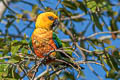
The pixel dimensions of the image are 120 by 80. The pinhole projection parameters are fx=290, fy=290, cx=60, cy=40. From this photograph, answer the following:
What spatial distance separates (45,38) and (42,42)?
3.3 inches

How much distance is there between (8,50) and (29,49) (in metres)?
0.30

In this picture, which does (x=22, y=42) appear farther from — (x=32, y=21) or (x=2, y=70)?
(x=32, y=21)

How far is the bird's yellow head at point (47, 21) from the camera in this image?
3803 millimetres

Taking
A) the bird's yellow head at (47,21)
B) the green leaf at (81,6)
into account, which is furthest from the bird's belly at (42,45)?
the green leaf at (81,6)

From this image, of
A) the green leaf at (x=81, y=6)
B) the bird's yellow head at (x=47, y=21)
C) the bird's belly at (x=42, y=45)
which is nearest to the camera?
the bird's belly at (x=42, y=45)

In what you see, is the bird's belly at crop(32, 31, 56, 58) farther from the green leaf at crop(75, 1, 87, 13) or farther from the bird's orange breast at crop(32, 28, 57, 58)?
the green leaf at crop(75, 1, 87, 13)

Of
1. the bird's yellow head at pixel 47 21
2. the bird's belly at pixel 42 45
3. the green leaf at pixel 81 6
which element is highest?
the green leaf at pixel 81 6

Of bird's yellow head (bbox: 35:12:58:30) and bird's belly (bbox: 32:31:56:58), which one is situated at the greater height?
bird's yellow head (bbox: 35:12:58:30)

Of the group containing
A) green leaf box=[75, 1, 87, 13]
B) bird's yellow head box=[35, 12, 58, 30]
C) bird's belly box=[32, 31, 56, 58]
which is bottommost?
bird's belly box=[32, 31, 56, 58]

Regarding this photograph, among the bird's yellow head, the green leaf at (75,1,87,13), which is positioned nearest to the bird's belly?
the bird's yellow head

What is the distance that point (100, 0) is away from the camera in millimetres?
3861

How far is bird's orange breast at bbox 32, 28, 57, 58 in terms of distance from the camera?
3.44m

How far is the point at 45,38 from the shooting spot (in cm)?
351

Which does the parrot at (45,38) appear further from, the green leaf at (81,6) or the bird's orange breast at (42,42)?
the green leaf at (81,6)
